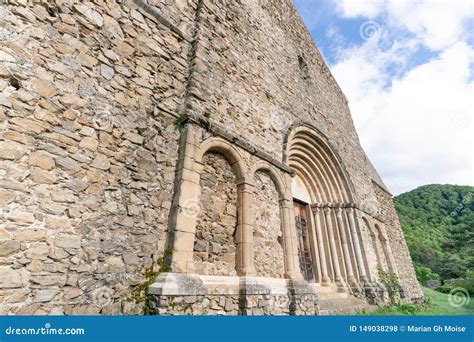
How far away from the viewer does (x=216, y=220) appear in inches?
160

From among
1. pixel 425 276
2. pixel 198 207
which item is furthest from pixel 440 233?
pixel 198 207

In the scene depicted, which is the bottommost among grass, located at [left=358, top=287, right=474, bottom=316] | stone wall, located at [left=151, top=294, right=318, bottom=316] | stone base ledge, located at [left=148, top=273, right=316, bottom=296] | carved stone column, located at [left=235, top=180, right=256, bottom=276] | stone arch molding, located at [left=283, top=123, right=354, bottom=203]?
grass, located at [left=358, top=287, right=474, bottom=316]

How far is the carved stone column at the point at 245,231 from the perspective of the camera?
409 centimetres

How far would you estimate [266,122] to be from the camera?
6012mm

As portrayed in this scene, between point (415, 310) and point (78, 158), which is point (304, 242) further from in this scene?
point (78, 158)

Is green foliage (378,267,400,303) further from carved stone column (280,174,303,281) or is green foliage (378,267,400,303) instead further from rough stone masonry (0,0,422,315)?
carved stone column (280,174,303,281)

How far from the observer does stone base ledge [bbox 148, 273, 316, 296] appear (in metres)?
2.92

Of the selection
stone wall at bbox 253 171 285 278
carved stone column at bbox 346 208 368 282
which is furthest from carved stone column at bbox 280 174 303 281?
carved stone column at bbox 346 208 368 282

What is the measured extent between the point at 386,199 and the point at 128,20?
45.3ft

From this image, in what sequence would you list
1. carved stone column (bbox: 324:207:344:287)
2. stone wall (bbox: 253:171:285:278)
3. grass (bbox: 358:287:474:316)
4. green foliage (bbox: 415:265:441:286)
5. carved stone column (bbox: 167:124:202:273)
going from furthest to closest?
green foliage (bbox: 415:265:441:286)
carved stone column (bbox: 324:207:344:287)
grass (bbox: 358:287:474:316)
stone wall (bbox: 253:171:285:278)
carved stone column (bbox: 167:124:202:273)

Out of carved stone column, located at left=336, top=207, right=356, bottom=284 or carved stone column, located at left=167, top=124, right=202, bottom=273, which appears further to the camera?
carved stone column, located at left=336, top=207, right=356, bottom=284

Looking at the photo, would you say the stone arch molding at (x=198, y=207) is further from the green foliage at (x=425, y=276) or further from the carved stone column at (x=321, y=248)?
the green foliage at (x=425, y=276)

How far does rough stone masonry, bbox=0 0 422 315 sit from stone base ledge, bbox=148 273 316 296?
0.02 metres

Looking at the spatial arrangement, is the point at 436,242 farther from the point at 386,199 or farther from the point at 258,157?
the point at 258,157
